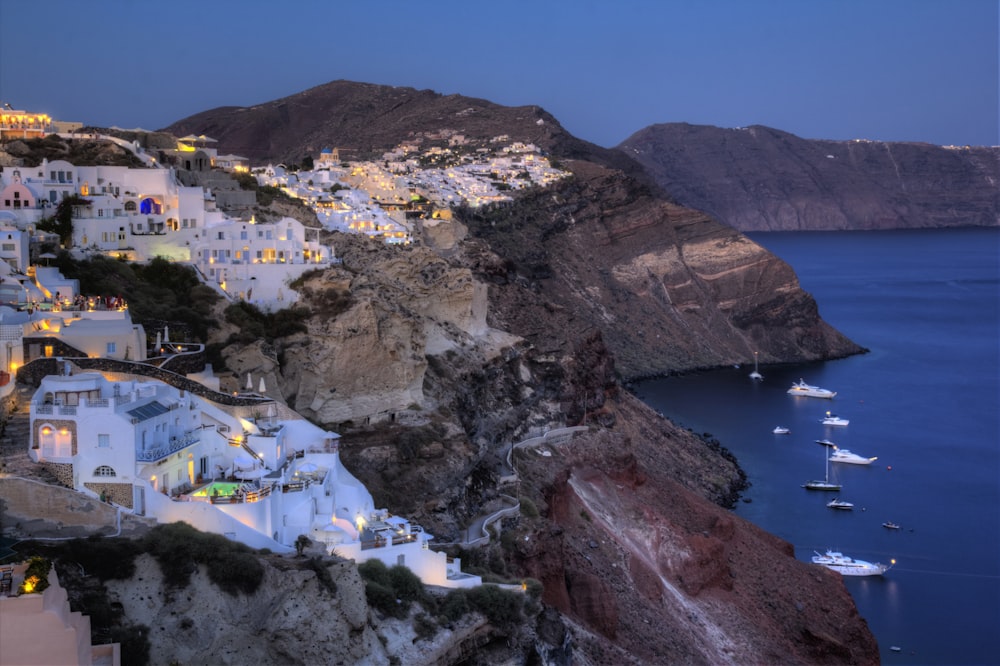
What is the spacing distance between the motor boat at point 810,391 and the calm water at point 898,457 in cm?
82

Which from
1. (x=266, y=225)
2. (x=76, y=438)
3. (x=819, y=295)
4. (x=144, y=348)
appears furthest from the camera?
(x=819, y=295)

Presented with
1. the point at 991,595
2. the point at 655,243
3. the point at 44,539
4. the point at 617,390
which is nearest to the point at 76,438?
the point at 44,539

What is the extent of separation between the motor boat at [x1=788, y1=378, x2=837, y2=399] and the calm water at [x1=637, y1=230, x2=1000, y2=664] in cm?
82

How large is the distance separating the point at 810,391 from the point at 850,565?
33873 mm

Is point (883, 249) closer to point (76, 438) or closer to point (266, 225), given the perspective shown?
point (266, 225)

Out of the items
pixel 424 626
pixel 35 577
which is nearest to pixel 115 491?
pixel 424 626

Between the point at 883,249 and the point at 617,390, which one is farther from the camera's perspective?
the point at 883,249

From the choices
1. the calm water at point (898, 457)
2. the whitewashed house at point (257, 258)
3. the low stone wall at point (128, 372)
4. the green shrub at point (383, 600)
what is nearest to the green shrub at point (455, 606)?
the green shrub at point (383, 600)

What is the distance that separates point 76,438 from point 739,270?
81.4 m

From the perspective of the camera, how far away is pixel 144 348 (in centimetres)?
2564

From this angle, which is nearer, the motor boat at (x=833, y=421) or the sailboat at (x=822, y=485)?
the sailboat at (x=822, y=485)

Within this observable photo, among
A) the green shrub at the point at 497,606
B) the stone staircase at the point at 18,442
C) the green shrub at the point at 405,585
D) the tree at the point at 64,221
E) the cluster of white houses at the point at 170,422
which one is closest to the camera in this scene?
the stone staircase at the point at 18,442

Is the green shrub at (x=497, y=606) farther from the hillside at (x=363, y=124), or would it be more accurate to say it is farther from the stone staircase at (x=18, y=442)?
the hillside at (x=363, y=124)

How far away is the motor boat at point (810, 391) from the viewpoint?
2928 inches
